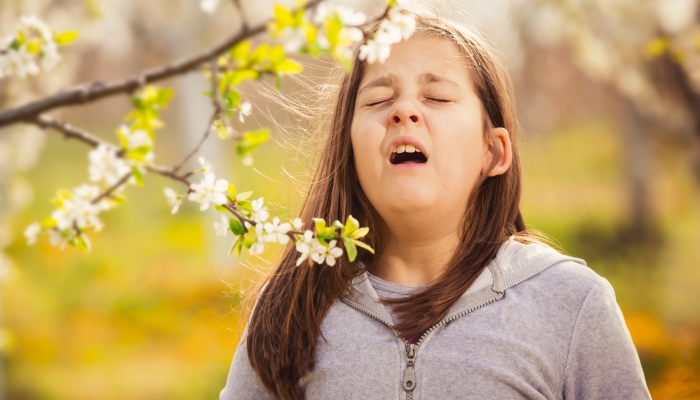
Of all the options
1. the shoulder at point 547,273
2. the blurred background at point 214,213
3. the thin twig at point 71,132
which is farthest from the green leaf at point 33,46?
the blurred background at point 214,213

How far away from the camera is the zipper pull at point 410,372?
1257mm

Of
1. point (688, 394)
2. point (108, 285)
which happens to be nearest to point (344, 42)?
point (688, 394)

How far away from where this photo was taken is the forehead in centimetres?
137

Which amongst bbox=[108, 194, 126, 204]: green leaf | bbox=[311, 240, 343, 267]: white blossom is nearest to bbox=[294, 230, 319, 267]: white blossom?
bbox=[311, 240, 343, 267]: white blossom

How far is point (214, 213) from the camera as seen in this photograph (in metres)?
5.56

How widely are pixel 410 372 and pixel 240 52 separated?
32.0 inches

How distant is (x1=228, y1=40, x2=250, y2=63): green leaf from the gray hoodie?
0.80 meters

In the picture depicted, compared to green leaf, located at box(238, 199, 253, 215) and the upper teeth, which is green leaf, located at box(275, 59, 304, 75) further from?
the upper teeth

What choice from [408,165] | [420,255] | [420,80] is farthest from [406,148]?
[420,255]

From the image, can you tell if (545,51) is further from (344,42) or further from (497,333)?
(344,42)

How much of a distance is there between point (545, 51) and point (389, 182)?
4993 millimetres

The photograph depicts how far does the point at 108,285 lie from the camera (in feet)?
17.9

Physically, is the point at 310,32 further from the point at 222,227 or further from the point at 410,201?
the point at 410,201

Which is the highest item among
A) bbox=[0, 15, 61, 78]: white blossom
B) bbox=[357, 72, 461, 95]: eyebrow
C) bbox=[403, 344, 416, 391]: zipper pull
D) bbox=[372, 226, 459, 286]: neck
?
bbox=[357, 72, 461, 95]: eyebrow
